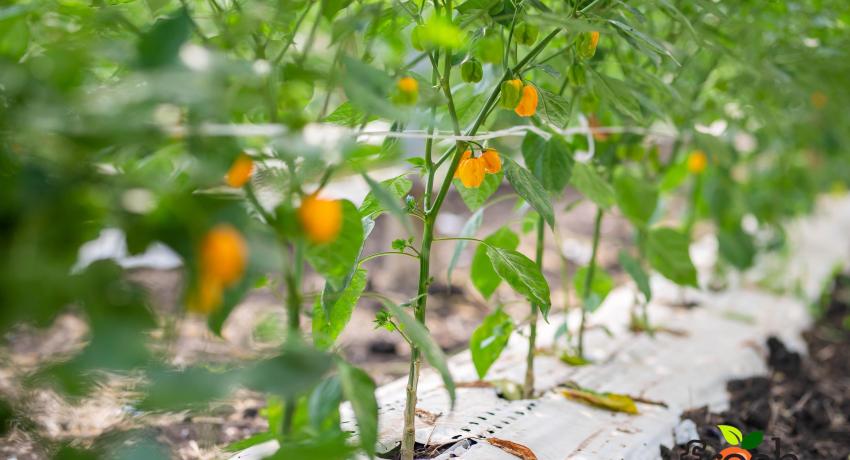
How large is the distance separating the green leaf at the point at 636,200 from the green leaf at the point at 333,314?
738 millimetres

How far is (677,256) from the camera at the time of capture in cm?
144

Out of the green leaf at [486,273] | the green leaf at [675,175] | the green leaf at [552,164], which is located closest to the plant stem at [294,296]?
the green leaf at [552,164]

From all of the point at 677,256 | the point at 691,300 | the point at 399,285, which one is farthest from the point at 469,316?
the point at 677,256

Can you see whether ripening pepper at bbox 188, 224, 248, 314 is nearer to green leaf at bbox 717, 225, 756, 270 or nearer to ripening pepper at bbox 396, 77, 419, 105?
ripening pepper at bbox 396, 77, 419, 105

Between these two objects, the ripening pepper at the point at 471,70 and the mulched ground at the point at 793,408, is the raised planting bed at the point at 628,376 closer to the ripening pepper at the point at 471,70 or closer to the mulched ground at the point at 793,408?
the mulched ground at the point at 793,408

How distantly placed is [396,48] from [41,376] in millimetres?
440

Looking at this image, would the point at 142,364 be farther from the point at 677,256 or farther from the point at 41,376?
the point at 677,256

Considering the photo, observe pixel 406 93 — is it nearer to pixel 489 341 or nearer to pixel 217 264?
pixel 217 264

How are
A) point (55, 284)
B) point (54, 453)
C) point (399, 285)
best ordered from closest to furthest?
point (55, 284) < point (54, 453) < point (399, 285)

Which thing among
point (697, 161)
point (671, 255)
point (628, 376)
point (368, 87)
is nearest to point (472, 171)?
point (368, 87)

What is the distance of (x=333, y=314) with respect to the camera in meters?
0.91

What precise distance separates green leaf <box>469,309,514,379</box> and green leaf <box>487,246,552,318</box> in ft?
0.84

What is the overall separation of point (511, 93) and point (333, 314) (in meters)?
0.36

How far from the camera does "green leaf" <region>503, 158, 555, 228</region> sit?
0.90 m
